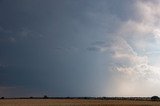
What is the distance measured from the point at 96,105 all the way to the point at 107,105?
11.9ft

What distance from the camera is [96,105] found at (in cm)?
8550

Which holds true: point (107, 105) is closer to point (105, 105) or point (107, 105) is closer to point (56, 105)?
point (105, 105)

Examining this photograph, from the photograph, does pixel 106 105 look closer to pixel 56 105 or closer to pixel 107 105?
pixel 107 105

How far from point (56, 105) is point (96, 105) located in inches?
385

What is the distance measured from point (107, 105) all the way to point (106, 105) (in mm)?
343

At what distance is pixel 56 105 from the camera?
277 ft

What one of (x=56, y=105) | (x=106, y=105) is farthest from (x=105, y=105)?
(x=56, y=105)

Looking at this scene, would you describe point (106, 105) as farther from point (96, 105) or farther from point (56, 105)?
point (56, 105)

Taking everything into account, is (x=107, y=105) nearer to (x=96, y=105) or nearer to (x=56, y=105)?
(x=96, y=105)

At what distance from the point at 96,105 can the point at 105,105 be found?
3.28m

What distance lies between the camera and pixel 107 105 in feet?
288

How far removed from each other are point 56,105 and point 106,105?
12826mm

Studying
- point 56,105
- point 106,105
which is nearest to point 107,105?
point 106,105

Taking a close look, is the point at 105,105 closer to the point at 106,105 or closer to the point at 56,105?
the point at 106,105
